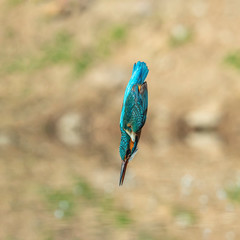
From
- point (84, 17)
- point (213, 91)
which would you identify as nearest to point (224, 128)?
point (213, 91)

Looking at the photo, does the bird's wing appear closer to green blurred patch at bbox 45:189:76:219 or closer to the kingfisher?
the kingfisher

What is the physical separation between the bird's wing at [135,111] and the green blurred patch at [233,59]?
13.0 meters

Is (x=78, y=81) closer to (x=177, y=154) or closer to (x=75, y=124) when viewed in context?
(x=75, y=124)

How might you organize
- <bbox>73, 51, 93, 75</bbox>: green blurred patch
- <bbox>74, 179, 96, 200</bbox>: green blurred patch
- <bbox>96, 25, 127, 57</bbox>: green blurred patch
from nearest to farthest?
<bbox>74, 179, 96, 200</bbox>: green blurred patch, <bbox>73, 51, 93, 75</bbox>: green blurred patch, <bbox>96, 25, 127, 57</bbox>: green blurred patch

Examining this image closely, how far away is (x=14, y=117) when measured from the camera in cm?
1556

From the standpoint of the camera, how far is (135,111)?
2643 millimetres

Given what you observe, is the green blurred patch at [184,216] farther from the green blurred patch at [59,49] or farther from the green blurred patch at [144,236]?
the green blurred patch at [59,49]

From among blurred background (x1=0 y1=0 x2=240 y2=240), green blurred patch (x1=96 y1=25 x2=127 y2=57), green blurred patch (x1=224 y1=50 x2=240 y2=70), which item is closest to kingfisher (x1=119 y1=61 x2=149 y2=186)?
blurred background (x1=0 y1=0 x2=240 y2=240)

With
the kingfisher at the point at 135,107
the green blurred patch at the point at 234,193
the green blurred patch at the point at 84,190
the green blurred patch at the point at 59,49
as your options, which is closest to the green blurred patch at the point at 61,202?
the green blurred patch at the point at 84,190

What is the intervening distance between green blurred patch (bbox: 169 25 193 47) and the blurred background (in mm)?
21

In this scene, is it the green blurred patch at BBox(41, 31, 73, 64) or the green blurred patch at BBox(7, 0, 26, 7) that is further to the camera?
the green blurred patch at BBox(7, 0, 26, 7)

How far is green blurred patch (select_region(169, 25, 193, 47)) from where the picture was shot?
16.5 meters

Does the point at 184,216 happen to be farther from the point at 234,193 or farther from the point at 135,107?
the point at 135,107

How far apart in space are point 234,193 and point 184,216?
1.31m
